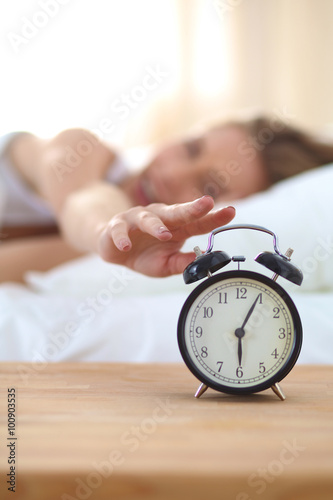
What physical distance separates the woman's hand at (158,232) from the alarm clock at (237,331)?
0.05 meters

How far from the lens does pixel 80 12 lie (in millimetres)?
3549

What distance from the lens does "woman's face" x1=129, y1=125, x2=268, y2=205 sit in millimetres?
1997

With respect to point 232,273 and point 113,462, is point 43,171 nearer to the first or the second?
point 232,273

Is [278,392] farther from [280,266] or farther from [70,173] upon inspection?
[70,173]

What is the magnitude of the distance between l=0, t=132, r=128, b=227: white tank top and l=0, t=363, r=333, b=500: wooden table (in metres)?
1.36

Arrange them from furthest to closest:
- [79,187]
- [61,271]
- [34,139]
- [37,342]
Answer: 1. [34,139]
2. [79,187]
3. [61,271]
4. [37,342]

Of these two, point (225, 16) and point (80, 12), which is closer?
point (80, 12)

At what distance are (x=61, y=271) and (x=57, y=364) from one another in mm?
616

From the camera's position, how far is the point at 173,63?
12.6ft

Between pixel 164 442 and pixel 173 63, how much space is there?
139 inches

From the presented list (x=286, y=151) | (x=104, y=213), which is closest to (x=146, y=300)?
(x=104, y=213)

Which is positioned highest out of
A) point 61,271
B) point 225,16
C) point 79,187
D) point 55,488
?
point 225,16

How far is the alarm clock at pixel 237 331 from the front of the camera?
2.59ft

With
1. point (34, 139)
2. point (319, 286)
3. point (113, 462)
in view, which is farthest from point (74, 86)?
point (113, 462)
